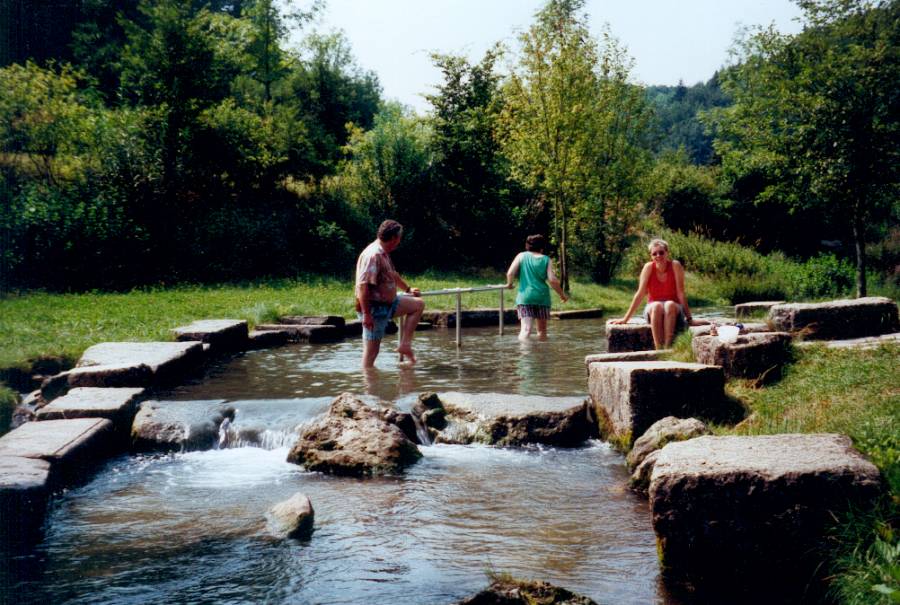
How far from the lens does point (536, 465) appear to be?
648 cm

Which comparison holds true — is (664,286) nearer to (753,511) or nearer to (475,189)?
(753,511)

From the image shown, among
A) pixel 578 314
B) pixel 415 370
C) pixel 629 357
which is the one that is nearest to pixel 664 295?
pixel 629 357

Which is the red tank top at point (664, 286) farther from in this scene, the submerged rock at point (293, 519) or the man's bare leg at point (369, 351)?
the submerged rock at point (293, 519)

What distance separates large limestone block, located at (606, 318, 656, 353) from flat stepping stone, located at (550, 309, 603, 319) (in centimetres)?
685

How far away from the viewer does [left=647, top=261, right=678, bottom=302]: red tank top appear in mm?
9055

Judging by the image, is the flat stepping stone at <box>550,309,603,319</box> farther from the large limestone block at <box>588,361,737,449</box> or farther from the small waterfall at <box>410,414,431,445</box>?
the large limestone block at <box>588,361,737,449</box>

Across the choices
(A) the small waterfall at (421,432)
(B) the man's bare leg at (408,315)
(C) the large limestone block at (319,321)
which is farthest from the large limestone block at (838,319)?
(C) the large limestone block at (319,321)

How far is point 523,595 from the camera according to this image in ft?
11.7

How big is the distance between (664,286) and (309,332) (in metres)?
5.85

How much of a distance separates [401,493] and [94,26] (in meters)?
32.8

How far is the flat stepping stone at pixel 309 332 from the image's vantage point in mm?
12656

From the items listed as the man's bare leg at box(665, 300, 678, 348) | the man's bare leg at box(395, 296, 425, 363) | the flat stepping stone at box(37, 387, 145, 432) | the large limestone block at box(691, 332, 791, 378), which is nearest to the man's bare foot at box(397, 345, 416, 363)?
the man's bare leg at box(395, 296, 425, 363)

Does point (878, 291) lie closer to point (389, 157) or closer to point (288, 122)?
point (389, 157)

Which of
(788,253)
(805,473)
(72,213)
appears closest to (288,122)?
(72,213)
